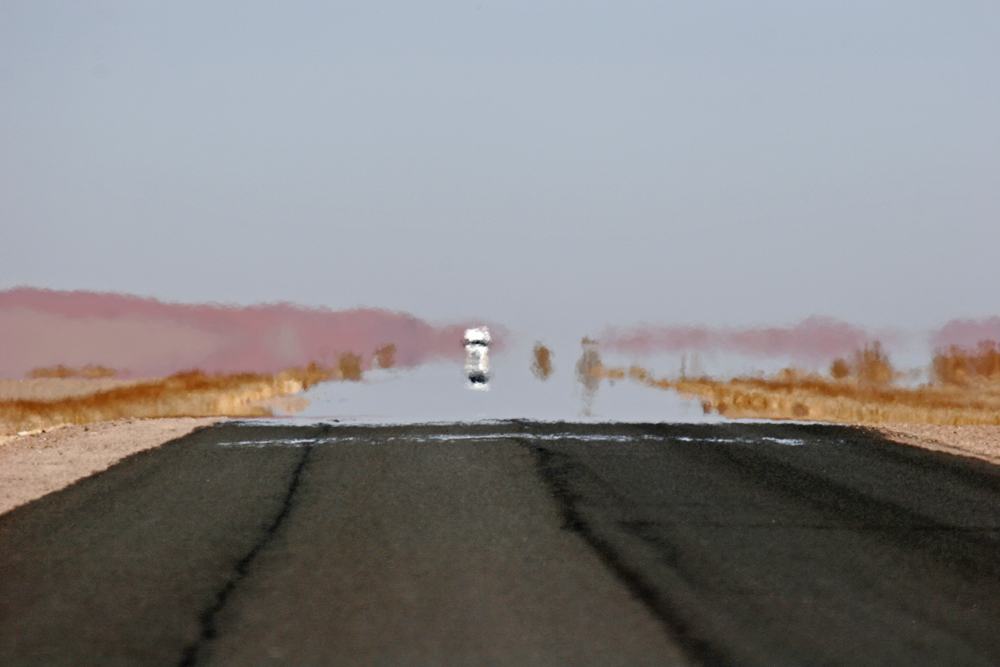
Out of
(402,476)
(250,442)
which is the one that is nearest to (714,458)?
(402,476)

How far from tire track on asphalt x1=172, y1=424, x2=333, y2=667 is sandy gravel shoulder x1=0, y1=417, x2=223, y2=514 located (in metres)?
2.55

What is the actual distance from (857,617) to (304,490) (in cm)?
609

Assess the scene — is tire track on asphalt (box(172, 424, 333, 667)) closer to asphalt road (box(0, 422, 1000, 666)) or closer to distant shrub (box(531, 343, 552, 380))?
asphalt road (box(0, 422, 1000, 666))

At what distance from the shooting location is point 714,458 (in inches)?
523

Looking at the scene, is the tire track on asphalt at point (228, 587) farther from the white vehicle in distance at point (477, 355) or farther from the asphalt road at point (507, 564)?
the white vehicle in distance at point (477, 355)

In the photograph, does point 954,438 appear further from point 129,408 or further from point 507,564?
point 129,408

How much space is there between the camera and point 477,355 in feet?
163

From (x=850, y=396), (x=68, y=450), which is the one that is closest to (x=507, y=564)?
(x=68, y=450)

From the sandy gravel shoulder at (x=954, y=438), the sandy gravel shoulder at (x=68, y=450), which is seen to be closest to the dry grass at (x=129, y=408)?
the sandy gravel shoulder at (x=68, y=450)

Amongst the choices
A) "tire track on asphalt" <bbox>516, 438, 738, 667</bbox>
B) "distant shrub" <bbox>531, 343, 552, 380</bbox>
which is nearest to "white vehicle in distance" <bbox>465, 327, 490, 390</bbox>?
"distant shrub" <bbox>531, 343, 552, 380</bbox>

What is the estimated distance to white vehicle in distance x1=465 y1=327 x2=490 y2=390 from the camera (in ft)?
155

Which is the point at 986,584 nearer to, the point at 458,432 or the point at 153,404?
the point at 458,432

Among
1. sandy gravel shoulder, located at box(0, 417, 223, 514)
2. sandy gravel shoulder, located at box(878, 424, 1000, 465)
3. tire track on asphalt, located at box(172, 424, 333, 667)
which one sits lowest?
tire track on asphalt, located at box(172, 424, 333, 667)

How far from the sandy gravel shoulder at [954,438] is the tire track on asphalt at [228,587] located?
8.99 metres
